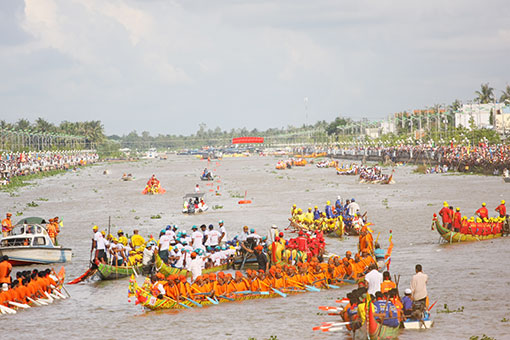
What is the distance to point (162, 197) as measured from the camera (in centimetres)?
7225

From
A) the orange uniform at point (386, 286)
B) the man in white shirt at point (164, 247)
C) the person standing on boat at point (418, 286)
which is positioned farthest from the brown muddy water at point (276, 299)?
the man in white shirt at point (164, 247)

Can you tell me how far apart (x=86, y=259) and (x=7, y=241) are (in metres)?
4.30

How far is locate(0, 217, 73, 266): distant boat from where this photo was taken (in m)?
30.8

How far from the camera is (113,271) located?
93.5 feet

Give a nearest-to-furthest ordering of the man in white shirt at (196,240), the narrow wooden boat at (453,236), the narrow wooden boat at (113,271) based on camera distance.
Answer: the narrow wooden boat at (113,271), the man in white shirt at (196,240), the narrow wooden boat at (453,236)

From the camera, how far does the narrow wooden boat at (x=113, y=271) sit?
28156mm

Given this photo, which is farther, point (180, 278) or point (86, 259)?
point (86, 259)

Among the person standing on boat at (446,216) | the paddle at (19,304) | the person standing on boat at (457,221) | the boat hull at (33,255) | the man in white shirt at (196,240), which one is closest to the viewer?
the paddle at (19,304)

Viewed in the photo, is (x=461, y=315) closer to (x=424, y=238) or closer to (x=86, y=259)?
(x=424, y=238)

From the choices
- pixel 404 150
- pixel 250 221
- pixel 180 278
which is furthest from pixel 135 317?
pixel 404 150

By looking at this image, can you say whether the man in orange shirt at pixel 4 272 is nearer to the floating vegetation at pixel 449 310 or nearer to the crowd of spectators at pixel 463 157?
the floating vegetation at pixel 449 310

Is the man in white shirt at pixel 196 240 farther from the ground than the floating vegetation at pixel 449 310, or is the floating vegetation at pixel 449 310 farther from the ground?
the man in white shirt at pixel 196 240

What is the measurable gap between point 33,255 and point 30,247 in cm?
41

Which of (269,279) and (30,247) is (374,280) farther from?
(30,247)
